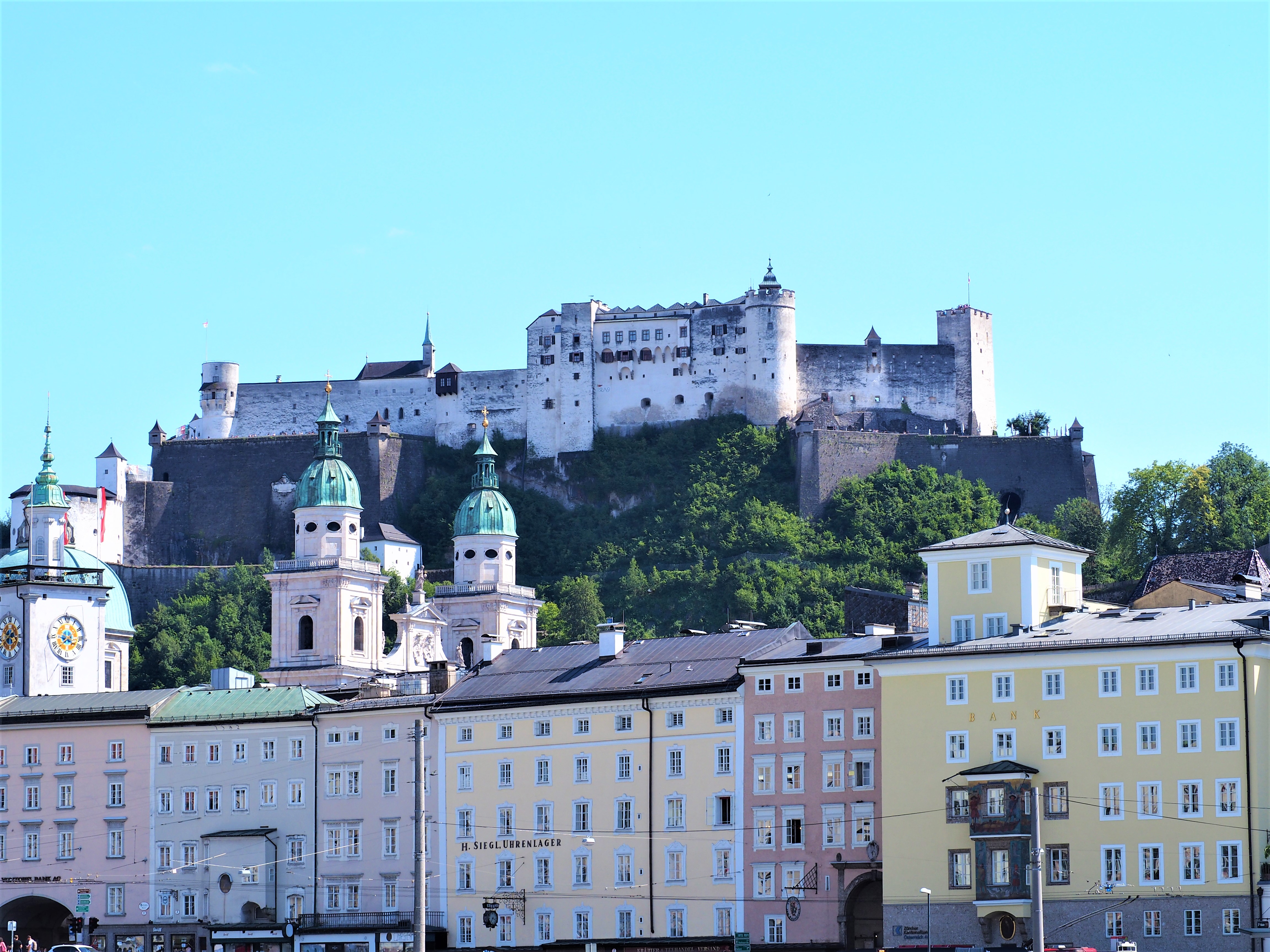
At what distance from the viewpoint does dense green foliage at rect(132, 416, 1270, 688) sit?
442 feet

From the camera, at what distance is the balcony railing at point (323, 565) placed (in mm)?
124938

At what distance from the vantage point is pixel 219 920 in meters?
86.8

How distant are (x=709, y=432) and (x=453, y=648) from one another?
41144 millimetres

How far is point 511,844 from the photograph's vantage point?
82125mm

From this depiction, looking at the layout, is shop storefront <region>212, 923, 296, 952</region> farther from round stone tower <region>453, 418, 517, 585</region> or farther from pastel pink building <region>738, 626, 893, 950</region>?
round stone tower <region>453, 418, 517, 585</region>

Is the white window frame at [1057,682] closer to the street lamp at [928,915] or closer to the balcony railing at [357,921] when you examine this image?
the street lamp at [928,915]

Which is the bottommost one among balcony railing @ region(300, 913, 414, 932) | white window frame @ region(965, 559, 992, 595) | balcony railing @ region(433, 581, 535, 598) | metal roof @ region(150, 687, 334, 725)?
balcony railing @ region(300, 913, 414, 932)

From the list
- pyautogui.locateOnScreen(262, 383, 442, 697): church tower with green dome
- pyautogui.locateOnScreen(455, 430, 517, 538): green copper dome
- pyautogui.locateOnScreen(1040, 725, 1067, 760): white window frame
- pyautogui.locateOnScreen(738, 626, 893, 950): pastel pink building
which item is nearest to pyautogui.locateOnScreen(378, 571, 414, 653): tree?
pyautogui.locateOnScreen(455, 430, 517, 538): green copper dome

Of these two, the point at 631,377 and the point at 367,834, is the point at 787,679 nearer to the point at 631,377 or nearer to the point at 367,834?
the point at 367,834

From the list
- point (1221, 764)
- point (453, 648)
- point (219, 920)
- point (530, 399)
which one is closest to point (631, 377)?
point (530, 399)

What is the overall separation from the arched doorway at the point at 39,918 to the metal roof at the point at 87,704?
20.7 feet

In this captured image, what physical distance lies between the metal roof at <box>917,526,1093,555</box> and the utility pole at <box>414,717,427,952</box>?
23095 millimetres

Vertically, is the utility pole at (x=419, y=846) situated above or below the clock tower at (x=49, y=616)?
below

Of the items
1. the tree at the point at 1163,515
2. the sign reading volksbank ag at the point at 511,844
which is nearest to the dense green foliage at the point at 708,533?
the tree at the point at 1163,515
